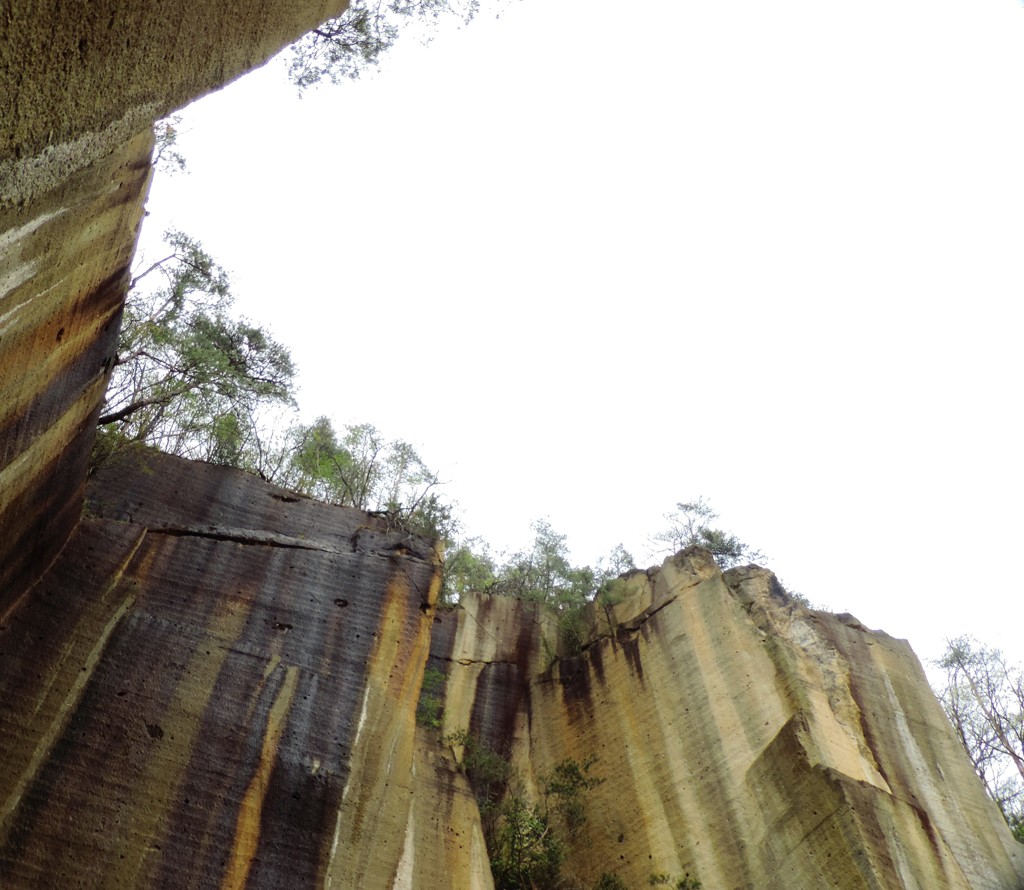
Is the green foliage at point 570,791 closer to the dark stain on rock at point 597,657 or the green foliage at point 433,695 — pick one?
the dark stain on rock at point 597,657

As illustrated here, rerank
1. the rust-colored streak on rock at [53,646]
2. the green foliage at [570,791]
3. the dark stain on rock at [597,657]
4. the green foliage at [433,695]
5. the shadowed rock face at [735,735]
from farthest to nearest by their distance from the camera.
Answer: the dark stain on rock at [597,657]
the green foliage at [433,695]
the green foliage at [570,791]
the shadowed rock face at [735,735]
the rust-colored streak on rock at [53,646]

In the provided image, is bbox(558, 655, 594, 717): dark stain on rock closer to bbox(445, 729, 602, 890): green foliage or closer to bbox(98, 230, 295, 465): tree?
bbox(445, 729, 602, 890): green foliage

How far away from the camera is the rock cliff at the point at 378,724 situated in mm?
7852

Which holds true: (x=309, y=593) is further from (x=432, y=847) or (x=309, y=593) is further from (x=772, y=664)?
(x=772, y=664)

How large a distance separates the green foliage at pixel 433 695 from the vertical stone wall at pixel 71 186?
23.0 feet

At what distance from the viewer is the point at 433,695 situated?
48.8 feet

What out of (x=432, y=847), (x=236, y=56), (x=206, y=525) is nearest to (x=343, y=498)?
(x=206, y=525)

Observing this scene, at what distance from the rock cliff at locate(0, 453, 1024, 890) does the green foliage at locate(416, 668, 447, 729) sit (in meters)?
0.16

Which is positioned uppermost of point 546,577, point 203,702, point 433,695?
point 546,577

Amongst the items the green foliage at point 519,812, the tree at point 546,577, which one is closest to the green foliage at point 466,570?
the tree at point 546,577

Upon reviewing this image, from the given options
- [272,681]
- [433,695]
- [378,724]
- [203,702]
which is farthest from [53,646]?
[433,695]

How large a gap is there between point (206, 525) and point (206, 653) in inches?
100

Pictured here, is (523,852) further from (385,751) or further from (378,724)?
(378,724)

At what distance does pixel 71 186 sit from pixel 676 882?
11.5 meters
